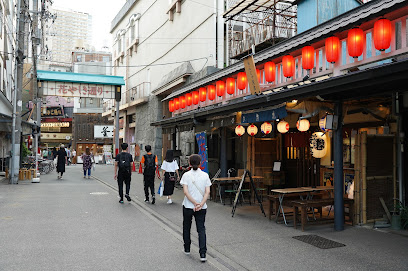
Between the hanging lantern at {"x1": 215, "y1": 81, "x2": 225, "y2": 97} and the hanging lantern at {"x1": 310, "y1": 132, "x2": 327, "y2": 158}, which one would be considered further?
the hanging lantern at {"x1": 215, "y1": 81, "x2": 225, "y2": 97}

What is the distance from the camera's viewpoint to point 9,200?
12.8 m

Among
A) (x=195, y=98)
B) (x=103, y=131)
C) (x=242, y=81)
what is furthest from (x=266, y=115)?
(x=103, y=131)

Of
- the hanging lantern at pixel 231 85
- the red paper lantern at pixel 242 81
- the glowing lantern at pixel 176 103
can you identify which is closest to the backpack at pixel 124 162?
the hanging lantern at pixel 231 85

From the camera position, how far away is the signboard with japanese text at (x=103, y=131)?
46562 millimetres

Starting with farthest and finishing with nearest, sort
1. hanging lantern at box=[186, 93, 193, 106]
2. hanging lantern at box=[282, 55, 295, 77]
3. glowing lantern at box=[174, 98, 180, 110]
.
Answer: glowing lantern at box=[174, 98, 180, 110], hanging lantern at box=[186, 93, 193, 106], hanging lantern at box=[282, 55, 295, 77]

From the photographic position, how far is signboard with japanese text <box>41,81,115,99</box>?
89.8 feet

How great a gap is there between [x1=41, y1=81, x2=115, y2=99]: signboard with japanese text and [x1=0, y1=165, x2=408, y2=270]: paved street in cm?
1772

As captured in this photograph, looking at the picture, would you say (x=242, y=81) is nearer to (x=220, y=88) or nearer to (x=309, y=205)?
(x=220, y=88)

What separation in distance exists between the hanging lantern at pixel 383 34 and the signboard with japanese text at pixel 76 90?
24499mm

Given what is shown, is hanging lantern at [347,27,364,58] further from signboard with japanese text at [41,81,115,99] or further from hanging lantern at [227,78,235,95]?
signboard with japanese text at [41,81,115,99]

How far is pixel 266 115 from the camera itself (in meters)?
10.3

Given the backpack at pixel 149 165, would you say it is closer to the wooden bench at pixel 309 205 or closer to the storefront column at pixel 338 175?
the wooden bench at pixel 309 205

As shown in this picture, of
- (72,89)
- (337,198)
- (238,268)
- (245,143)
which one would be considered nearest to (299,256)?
(238,268)

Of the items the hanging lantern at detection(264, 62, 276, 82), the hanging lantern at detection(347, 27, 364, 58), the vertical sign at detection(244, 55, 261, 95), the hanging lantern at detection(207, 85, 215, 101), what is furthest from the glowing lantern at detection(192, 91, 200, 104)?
the hanging lantern at detection(347, 27, 364, 58)
